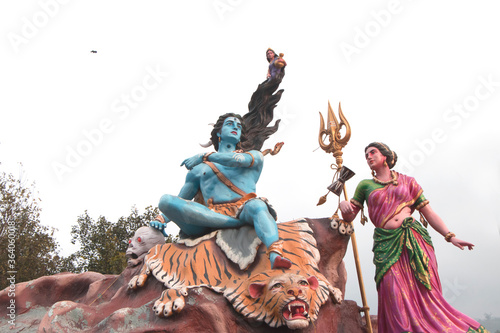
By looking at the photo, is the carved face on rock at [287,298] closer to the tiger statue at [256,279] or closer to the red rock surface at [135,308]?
the tiger statue at [256,279]

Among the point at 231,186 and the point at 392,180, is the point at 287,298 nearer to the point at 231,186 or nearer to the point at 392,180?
the point at 392,180

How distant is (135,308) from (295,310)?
128cm

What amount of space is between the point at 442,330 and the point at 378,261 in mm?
780

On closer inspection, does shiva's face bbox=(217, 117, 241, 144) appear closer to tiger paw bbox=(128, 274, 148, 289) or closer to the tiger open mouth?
tiger paw bbox=(128, 274, 148, 289)

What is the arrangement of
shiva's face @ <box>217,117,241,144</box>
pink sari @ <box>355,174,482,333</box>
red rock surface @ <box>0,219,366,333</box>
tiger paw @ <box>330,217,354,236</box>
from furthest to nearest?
1. shiva's face @ <box>217,117,241,144</box>
2. tiger paw @ <box>330,217,354,236</box>
3. pink sari @ <box>355,174,482,333</box>
4. red rock surface @ <box>0,219,366,333</box>

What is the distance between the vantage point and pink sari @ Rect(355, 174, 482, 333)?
3.61m

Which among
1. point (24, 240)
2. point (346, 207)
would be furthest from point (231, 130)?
point (24, 240)

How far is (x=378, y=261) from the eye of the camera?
403 cm

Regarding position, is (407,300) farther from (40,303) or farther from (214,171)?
(40,303)

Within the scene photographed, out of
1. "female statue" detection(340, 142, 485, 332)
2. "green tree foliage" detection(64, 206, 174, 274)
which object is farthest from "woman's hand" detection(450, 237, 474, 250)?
"green tree foliage" detection(64, 206, 174, 274)

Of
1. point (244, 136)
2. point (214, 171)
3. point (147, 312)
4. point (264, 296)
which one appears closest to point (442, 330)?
point (264, 296)

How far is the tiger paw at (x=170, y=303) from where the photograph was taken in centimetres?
328

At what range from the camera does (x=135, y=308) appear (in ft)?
11.2

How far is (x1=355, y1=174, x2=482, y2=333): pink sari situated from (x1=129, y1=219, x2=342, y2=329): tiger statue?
1.54 ft
